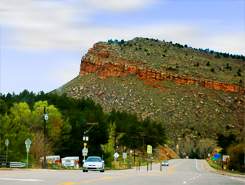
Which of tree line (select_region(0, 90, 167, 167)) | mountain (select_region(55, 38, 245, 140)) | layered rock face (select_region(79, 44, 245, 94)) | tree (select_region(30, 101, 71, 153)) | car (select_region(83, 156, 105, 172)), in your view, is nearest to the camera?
car (select_region(83, 156, 105, 172))

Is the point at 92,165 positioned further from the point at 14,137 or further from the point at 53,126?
the point at 53,126

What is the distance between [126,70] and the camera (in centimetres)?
17688

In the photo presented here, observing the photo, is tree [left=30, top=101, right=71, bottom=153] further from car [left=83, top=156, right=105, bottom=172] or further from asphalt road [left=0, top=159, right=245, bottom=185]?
asphalt road [left=0, top=159, right=245, bottom=185]

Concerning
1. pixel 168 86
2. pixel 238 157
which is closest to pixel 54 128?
pixel 238 157

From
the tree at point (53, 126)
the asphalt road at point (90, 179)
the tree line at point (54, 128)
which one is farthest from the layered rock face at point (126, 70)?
the asphalt road at point (90, 179)

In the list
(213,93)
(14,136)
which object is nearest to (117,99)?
(213,93)

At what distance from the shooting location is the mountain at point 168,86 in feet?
505

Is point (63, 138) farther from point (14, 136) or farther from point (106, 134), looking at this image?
point (14, 136)

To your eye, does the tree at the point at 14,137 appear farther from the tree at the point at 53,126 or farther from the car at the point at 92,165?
the car at the point at 92,165

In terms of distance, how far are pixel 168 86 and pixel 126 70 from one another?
782 inches

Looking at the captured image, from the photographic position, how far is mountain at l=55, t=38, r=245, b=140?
153875 mm

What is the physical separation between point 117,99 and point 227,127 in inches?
1617

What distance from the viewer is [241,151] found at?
78.8 m

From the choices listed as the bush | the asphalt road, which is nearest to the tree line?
the asphalt road
